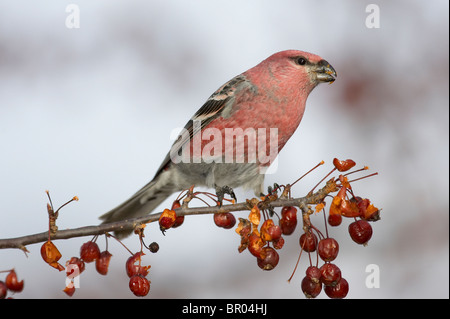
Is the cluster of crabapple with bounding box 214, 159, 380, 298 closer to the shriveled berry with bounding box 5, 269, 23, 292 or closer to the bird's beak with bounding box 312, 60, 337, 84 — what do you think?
the shriveled berry with bounding box 5, 269, 23, 292

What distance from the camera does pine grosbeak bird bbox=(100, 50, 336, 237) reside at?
11.2 feet

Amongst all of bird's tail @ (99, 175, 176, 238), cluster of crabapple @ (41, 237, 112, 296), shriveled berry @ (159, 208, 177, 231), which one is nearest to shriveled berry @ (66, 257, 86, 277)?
cluster of crabapple @ (41, 237, 112, 296)

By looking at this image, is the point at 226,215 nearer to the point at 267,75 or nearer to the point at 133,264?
the point at 133,264

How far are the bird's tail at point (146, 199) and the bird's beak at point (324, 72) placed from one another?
1.37m

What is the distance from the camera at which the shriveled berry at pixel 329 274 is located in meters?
2.16

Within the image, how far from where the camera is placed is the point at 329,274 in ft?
7.11

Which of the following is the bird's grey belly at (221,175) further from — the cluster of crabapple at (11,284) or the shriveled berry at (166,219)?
the cluster of crabapple at (11,284)

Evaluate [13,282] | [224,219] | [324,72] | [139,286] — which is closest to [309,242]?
[224,219]

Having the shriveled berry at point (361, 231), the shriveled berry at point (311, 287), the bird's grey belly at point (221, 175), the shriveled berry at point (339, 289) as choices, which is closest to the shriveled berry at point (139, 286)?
the shriveled berry at point (311, 287)

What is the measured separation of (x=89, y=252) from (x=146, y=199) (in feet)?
5.33

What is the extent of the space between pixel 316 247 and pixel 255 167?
1.38 m

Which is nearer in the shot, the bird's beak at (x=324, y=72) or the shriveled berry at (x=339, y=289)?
the shriveled berry at (x=339, y=289)

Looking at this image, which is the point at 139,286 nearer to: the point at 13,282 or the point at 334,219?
the point at 13,282

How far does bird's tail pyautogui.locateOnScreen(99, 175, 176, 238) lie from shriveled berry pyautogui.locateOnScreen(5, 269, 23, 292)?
160cm
